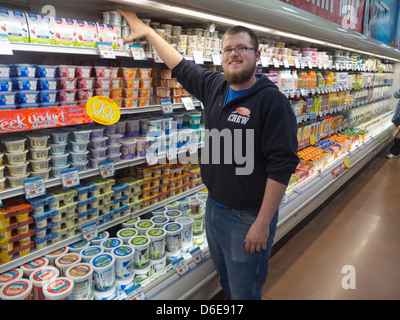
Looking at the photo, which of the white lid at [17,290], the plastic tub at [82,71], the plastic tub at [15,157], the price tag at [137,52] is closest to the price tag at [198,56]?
the price tag at [137,52]

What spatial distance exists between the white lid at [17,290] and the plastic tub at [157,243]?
0.75 metres

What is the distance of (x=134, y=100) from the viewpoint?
2066mm

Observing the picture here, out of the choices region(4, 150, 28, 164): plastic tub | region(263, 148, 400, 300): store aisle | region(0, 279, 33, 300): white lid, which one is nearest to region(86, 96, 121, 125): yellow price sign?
region(4, 150, 28, 164): plastic tub

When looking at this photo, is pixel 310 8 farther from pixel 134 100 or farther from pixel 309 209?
pixel 134 100

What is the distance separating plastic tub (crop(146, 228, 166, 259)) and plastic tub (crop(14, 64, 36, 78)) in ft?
3.88

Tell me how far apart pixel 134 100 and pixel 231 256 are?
3.79 ft

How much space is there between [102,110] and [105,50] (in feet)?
1.11

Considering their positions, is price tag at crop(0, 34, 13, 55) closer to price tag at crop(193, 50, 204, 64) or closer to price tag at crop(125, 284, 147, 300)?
price tag at crop(193, 50, 204, 64)

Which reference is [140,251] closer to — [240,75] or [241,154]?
[241,154]

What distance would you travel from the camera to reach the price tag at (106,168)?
196cm

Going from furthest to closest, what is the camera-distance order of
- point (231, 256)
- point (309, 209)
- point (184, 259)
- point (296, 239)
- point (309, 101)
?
point (309, 101) < point (309, 209) < point (296, 239) < point (184, 259) < point (231, 256)

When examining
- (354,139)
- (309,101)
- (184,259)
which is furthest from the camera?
(354,139)

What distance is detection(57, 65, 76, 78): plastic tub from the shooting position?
1719 millimetres
